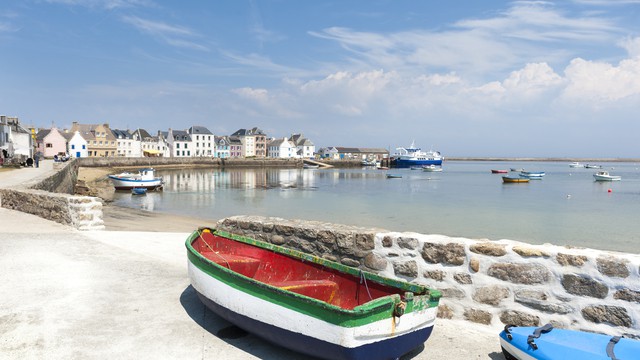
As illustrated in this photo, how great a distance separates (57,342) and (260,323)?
2.12 metres

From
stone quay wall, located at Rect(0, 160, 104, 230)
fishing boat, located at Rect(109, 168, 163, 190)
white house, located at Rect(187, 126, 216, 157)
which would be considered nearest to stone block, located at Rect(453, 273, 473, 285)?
stone quay wall, located at Rect(0, 160, 104, 230)

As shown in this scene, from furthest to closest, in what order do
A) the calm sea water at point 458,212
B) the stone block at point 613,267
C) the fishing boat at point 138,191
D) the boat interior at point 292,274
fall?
1. the fishing boat at point 138,191
2. the calm sea water at point 458,212
3. the boat interior at point 292,274
4. the stone block at point 613,267

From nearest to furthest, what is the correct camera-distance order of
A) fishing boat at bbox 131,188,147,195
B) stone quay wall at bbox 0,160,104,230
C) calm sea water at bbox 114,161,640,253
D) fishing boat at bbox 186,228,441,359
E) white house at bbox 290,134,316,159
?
fishing boat at bbox 186,228,441,359, stone quay wall at bbox 0,160,104,230, calm sea water at bbox 114,161,640,253, fishing boat at bbox 131,188,147,195, white house at bbox 290,134,316,159

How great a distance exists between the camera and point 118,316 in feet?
16.3

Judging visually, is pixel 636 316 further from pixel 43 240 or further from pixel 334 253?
pixel 43 240

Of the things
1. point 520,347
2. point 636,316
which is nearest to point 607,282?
point 636,316

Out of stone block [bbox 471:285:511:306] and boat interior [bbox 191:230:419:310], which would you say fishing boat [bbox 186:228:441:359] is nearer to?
boat interior [bbox 191:230:419:310]

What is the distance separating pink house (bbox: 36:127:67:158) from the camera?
79.5m

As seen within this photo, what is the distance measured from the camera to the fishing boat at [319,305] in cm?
342

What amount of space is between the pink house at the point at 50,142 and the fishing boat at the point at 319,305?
8981 cm

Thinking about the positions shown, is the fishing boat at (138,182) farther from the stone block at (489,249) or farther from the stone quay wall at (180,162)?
the stone block at (489,249)

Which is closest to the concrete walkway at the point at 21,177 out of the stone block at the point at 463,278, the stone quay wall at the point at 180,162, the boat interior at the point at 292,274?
the boat interior at the point at 292,274

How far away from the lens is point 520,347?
3670mm

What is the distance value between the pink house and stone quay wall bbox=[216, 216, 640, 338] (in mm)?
90229
